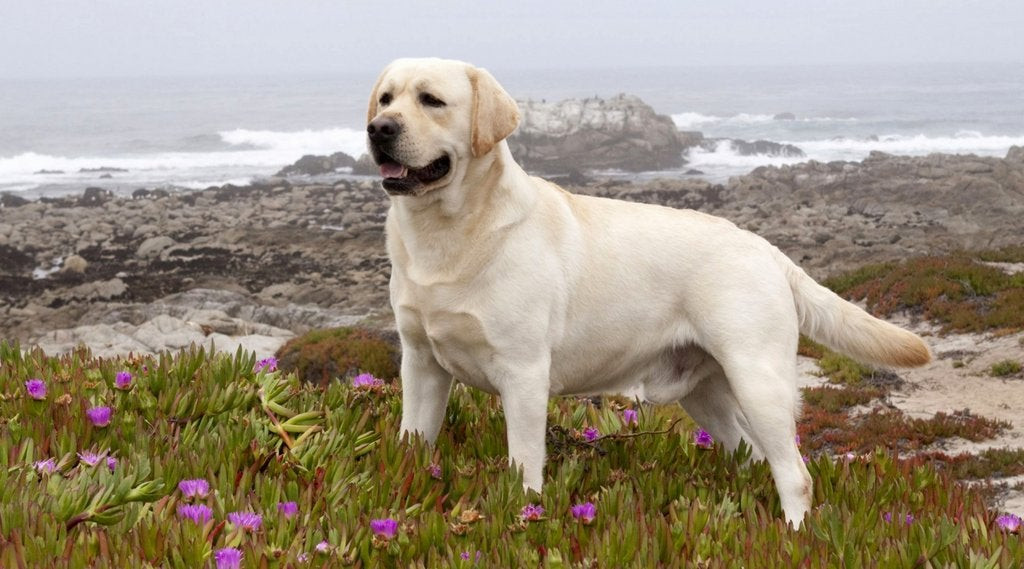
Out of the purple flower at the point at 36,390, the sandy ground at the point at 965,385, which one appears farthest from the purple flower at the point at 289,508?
the sandy ground at the point at 965,385

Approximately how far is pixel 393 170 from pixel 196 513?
1924 mm

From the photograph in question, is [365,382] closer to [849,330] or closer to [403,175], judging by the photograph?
[403,175]

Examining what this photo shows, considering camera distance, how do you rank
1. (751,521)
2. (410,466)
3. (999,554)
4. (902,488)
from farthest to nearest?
(902,488)
(410,466)
(751,521)
(999,554)

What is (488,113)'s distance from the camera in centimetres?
482

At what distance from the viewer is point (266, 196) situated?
45406 mm

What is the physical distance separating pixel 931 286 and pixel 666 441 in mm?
14101

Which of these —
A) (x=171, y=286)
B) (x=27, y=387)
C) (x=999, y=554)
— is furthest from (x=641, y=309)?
(x=171, y=286)

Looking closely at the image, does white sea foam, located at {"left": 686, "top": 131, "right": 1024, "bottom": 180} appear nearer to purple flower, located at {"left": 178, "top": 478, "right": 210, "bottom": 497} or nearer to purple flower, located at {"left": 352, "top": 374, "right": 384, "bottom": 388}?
purple flower, located at {"left": 352, "top": 374, "right": 384, "bottom": 388}

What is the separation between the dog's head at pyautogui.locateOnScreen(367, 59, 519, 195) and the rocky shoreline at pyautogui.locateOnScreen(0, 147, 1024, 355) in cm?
1424

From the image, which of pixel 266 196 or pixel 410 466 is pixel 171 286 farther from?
pixel 410 466

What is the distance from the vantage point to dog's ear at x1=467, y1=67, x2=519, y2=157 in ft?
15.8

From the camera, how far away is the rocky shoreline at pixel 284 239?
79.7ft

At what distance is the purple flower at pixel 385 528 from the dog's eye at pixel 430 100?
6.86 ft

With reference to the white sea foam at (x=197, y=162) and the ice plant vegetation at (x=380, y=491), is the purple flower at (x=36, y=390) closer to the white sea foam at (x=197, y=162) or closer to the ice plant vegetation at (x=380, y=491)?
the ice plant vegetation at (x=380, y=491)
